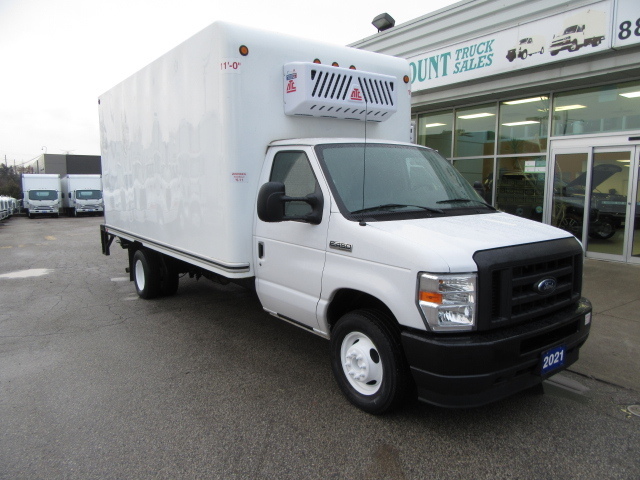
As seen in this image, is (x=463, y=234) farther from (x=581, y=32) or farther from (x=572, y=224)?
(x=572, y=224)

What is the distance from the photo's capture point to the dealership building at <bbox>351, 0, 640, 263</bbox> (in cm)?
827

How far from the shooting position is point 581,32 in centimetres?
810

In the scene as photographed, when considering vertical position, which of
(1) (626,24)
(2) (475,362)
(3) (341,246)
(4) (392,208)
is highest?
(1) (626,24)

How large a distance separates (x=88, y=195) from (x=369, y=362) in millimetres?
33102

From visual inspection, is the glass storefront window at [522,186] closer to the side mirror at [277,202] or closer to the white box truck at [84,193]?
the side mirror at [277,202]

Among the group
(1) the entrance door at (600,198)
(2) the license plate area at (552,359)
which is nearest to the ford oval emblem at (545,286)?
(2) the license plate area at (552,359)

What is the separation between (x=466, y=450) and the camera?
3.20 m

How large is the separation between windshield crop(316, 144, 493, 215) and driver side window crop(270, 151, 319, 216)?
0.59ft

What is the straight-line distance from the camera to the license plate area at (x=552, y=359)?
3.25 meters

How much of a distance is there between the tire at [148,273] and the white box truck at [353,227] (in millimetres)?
976

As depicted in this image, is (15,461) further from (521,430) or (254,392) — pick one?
(521,430)

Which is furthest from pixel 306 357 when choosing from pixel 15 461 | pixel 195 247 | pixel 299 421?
pixel 15 461

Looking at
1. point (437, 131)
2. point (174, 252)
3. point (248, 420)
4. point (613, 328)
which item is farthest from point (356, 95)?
point (437, 131)

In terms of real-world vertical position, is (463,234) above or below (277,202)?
below
